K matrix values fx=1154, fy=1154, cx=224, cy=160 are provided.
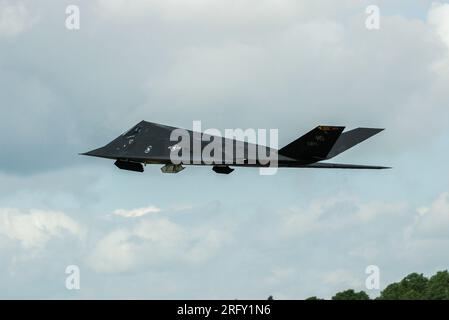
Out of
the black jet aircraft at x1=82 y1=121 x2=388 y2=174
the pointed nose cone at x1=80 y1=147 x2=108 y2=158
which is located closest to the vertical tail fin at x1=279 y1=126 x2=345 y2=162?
the black jet aircraft at x1=82 y1=121 x2=388 y2=174

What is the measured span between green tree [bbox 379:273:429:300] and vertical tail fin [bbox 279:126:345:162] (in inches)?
4994

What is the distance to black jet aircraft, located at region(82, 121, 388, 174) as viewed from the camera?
67562 mm

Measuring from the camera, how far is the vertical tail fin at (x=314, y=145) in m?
66.7

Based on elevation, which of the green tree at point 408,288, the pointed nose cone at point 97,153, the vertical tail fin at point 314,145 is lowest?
the vertical tail fin at point 314,145

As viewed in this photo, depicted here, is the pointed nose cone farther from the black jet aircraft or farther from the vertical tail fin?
the vertical tail fin

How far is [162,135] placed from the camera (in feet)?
238

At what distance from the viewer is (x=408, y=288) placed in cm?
19538

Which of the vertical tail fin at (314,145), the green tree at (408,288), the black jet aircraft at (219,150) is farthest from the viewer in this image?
the green tree at (408,288)

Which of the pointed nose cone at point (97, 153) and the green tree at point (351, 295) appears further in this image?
the green tree at point (351, 295)

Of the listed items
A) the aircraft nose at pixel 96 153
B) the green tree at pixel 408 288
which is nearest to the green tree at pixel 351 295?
the green tree at pixel 408 288

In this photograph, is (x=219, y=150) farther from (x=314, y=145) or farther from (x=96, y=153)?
(x=96, y=153)

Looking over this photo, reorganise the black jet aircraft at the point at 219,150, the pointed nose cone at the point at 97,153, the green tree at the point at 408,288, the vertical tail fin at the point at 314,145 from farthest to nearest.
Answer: the green tree at the point at 408,288, the pointed nose cone at the point at 97,153, the black jet aircraft at the point at 219,150, the vertical tail fin at the point at 314,145

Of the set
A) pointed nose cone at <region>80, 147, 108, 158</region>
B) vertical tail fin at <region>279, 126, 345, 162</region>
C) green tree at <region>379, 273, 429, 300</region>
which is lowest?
vertical tail fin at <region>279, 126, 345, 162</region>

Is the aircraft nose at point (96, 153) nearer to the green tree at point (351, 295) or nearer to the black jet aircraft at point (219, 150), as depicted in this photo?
the black jet aircraft at point (219, 150)
